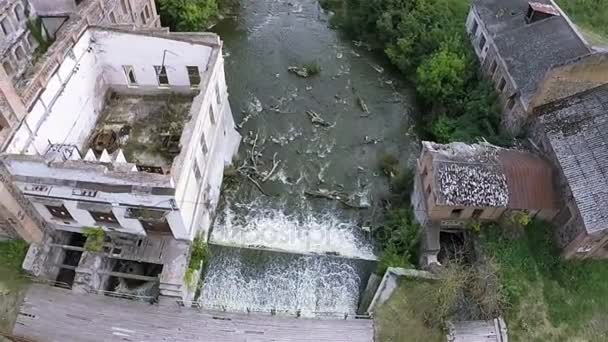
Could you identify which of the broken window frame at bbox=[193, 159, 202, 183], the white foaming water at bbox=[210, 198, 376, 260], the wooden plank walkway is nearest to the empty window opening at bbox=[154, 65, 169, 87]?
the broken window frame at bbox=[193, 159, 202, 183]

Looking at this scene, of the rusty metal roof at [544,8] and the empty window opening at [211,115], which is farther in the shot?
the rusty metal roof at [544,8]

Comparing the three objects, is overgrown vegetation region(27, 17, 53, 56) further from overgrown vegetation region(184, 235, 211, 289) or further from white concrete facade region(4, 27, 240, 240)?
overgrown vegetation region(184, 235, 211, 289)

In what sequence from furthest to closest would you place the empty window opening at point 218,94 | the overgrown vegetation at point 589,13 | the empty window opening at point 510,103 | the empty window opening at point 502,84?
the overgrown vegetation at point 589,13 → the empty window opening at point 502,84 → the empty window opening at point 510,103 → the empty window opening at point 218,94

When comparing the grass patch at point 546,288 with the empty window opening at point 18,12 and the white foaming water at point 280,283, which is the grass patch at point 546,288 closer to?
the white foaming water at point 280,283

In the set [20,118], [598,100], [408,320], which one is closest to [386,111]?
[598,100]

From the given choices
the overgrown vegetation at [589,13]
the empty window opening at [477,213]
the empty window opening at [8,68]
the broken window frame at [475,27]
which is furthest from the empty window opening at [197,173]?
the overgrown vegetation at [589,13]

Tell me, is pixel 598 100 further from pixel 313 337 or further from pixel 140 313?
pixel 140 313
